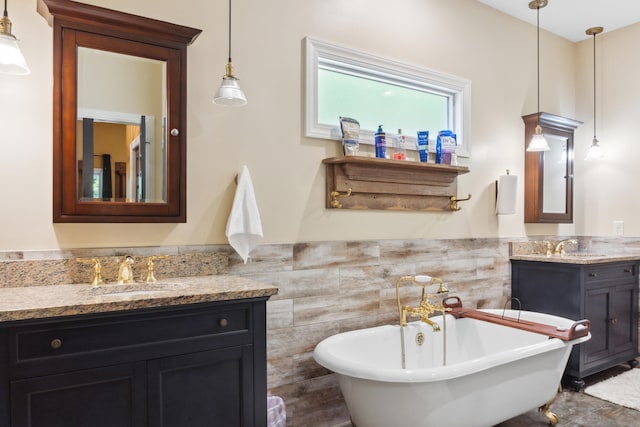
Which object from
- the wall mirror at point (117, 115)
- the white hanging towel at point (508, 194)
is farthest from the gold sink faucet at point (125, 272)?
the white hanging towel at point (508, 194)

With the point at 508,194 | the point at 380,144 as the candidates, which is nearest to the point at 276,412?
the point at 380,144

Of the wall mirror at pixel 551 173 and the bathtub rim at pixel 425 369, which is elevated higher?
the wall mirror at pixel 551 173

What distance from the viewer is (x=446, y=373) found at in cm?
196

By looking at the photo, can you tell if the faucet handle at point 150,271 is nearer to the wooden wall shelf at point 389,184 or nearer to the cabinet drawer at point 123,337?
the cabinet drawer at point 123,337

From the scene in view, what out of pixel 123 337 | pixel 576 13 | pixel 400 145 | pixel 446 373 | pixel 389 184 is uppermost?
pixel 576 13

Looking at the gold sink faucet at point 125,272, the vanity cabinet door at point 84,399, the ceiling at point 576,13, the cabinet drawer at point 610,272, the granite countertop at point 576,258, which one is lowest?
the vanity cabinet door at point 84,399

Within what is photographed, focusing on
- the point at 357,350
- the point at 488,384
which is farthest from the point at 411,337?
the point at 488,384

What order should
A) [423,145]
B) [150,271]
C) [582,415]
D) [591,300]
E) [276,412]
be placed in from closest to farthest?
[150,271]
[276,412]
[582,415]
[423,145]
[591,300]

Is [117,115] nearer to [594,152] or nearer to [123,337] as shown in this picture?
[123,337]

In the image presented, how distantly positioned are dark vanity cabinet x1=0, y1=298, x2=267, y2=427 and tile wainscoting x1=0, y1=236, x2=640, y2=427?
0.52m

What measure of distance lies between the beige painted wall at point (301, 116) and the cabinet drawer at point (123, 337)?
23.8 inches

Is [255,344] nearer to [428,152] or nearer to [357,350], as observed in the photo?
[357,350]

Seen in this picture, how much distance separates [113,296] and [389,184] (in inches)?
71.0

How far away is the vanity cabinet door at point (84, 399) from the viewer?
138 cm
